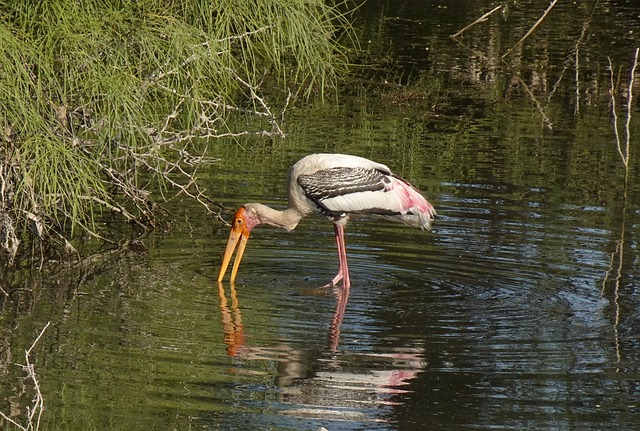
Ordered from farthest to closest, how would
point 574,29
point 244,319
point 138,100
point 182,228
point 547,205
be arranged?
point 574,29
point 547,205
point 182,228
point 138,100
point 244,319

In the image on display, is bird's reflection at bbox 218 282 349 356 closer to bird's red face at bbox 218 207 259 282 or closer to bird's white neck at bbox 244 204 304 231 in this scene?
bird's red face at bbox 218 207 259 282

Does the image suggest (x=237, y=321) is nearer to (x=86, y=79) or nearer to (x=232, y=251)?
(x=232, y=251)

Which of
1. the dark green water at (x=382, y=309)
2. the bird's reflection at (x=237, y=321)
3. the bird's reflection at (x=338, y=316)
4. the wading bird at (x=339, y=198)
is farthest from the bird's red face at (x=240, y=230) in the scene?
the bird's reflection at (x=338, y=316)

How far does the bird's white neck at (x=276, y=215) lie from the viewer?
1041 cm

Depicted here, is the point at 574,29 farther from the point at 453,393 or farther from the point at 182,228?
the point at 453,393

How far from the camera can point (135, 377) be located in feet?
24.5

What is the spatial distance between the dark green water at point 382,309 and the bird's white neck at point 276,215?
0.96ft

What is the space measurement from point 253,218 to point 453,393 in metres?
A: 3.45

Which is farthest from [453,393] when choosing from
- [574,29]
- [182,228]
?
[574,29]

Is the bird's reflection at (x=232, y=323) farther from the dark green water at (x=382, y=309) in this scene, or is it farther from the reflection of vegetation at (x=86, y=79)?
the reflection of vegetation at (x=86, y=79)

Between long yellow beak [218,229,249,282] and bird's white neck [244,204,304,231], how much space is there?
8.8 inches

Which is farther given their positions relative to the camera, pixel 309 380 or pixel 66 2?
pixel 66 2

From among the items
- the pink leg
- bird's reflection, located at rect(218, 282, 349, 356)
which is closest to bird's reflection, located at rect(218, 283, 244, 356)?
bird's reflection, located at rect(218, 282, 349, 356)

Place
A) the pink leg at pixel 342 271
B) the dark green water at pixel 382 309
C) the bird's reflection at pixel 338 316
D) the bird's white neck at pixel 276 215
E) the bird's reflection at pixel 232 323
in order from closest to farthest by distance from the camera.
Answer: the dark green water at pixel 382 309
the bird's reflection at pixel 232 323
the bird's reflection at pixel 338 316
the pink leg at pixel 342 271
the bird's white neck at pixel 276 215
